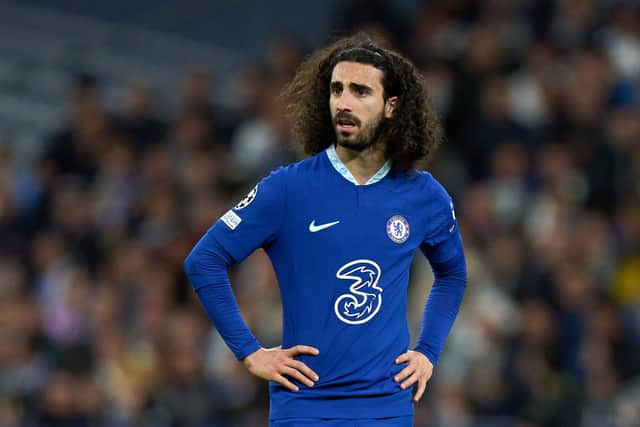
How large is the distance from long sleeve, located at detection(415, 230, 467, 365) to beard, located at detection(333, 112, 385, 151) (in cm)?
48

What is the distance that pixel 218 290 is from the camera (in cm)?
456

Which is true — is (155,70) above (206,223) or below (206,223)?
above

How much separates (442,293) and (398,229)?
1.57 ft

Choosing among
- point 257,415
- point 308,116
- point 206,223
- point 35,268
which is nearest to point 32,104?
point 35,268

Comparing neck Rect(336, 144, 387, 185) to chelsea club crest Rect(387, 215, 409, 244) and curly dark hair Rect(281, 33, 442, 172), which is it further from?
chelsea club crest Rect(387, 215, 409, 244)

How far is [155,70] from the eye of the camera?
14.0 meters

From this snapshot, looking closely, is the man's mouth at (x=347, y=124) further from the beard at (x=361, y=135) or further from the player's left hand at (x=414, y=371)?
the player's left hand at (x=414, y=371)

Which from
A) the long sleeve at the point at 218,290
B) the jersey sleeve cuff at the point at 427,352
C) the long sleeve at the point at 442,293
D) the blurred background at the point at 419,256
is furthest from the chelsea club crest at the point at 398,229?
the blurred background at the point at 419,256

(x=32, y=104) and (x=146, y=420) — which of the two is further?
(x=32, y=104)

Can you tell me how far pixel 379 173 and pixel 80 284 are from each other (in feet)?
21.4

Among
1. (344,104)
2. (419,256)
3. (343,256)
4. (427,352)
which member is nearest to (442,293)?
(427,352)

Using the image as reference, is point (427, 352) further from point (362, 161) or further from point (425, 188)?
point (362, 161)

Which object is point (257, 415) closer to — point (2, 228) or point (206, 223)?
point (206, 223)

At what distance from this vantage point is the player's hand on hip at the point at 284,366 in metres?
4.48
